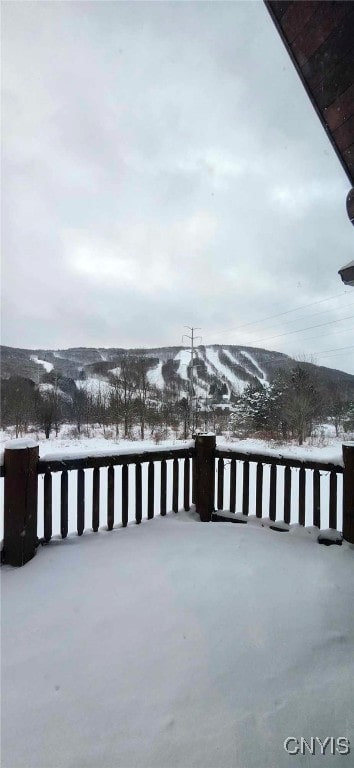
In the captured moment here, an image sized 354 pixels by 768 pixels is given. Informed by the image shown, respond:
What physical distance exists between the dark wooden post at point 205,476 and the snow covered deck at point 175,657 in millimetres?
754

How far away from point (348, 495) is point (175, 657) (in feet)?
6.07

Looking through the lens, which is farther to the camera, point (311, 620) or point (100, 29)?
point (100, 29)

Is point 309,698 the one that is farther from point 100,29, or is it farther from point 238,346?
point 238,346

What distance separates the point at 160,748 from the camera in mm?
1020

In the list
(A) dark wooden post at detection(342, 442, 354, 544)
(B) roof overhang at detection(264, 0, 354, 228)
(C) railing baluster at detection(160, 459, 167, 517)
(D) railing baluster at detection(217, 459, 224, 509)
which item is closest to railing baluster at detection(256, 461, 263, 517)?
(D) railing baluster at detection(217, 459, 224, 509)

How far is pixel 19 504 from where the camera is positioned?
232cm

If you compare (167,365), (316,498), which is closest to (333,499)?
(316,498)

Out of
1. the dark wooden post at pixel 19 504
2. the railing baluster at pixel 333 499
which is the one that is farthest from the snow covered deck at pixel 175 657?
the railing baluster at pixel 333 499

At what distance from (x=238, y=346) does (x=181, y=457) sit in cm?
8603

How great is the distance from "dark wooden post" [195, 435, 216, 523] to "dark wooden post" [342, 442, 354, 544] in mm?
1195

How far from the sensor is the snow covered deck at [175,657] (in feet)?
3.41

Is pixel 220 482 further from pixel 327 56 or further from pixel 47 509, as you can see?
pixel 327 56

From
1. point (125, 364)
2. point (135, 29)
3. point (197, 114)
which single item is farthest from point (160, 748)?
point (125, 364)

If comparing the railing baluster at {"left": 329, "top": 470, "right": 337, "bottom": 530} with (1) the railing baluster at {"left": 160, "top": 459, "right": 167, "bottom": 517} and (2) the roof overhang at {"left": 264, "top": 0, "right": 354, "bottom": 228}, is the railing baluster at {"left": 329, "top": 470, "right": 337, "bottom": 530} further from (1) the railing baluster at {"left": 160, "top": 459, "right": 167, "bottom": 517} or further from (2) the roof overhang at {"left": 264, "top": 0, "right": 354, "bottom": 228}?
(2) the roof overhang at {"left": 264, "top": 0, "right": 354, "bottom": 228}
